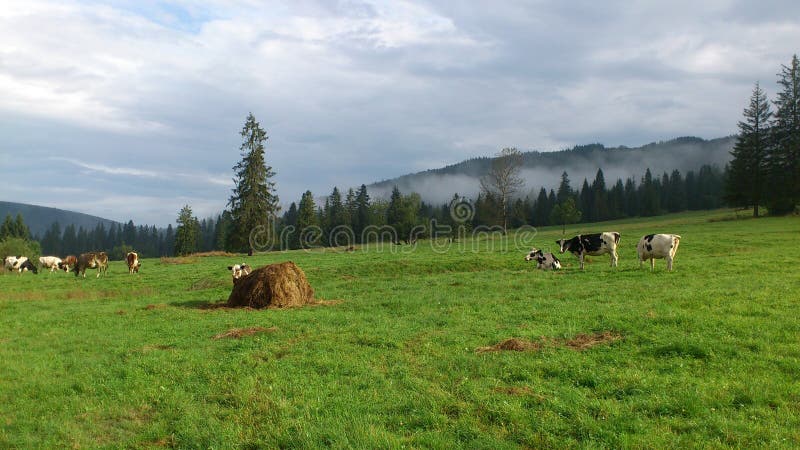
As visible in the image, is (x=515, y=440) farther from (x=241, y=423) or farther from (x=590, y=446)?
(x=241, y=423)

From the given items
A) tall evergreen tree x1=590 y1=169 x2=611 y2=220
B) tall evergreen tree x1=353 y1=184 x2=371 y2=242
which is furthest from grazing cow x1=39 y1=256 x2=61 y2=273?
tall evergreen tree x1=590 y1=169 x2=611 y2=220

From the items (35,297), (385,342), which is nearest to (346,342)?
(385,342)

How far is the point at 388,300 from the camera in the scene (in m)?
18.0

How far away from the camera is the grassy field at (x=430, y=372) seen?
662cm

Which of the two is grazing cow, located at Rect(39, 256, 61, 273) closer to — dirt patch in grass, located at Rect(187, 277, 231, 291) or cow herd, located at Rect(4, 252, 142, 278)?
cow herd, located at Rect(4, 252, 142, 278)

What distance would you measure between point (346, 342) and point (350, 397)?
3.87m

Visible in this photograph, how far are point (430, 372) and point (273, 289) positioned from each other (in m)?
11.0

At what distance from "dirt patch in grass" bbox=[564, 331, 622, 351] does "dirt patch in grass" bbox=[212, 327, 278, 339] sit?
25.1 ft

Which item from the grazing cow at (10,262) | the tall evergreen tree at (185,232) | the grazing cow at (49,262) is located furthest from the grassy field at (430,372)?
the tall evergreen tree at (185,232)

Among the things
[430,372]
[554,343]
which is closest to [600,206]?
[554,343]

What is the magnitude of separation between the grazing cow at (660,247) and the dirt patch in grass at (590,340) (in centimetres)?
1235

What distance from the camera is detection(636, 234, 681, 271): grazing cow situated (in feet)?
70.3

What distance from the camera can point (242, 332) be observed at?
13.4m

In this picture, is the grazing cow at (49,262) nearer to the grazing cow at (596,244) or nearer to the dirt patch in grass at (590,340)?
the grazing cow at (596,244)
